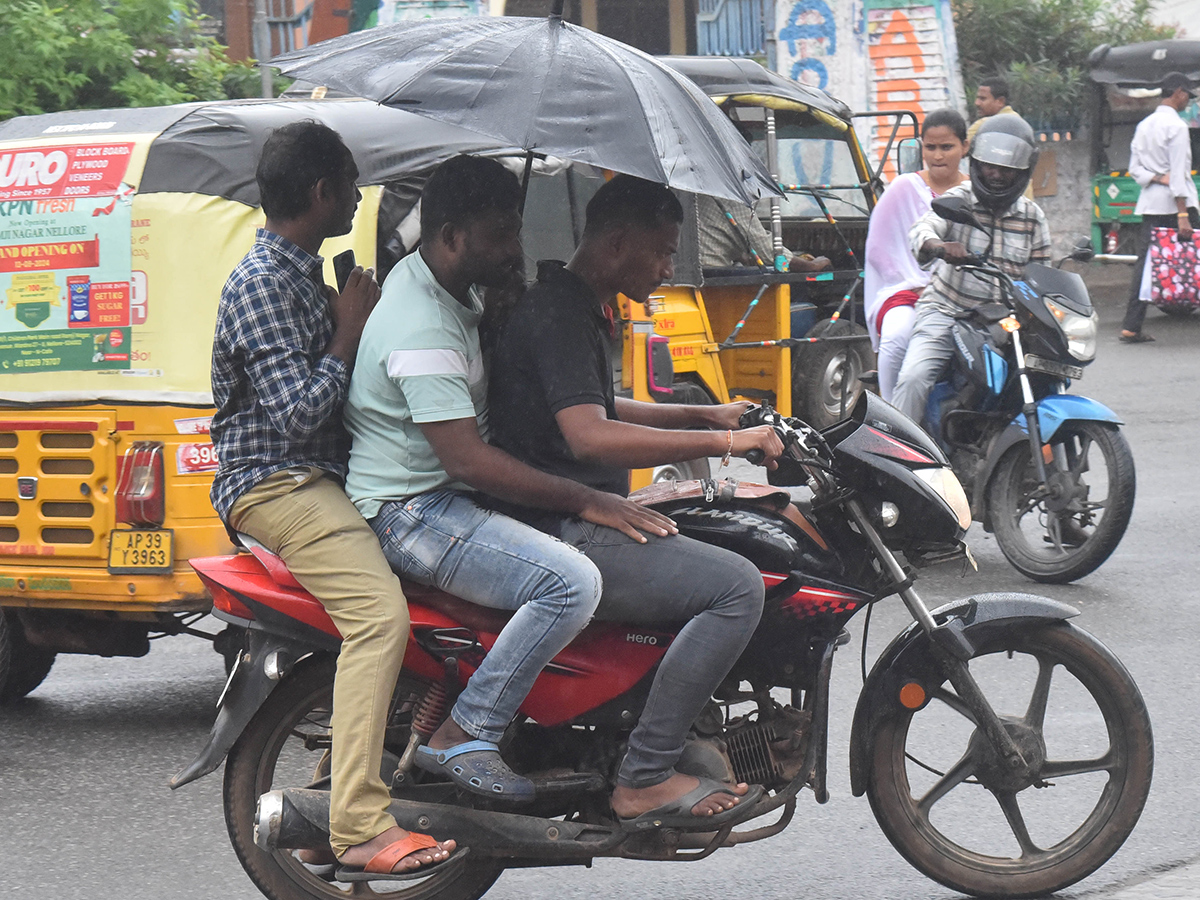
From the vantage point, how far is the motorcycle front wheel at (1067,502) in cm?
614

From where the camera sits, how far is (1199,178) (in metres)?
15.1

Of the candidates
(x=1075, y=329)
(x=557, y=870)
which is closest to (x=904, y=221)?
(x=1075, y=329)

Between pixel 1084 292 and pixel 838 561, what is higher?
pixel 1084 292

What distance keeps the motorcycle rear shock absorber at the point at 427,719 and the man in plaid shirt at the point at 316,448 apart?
135 mm

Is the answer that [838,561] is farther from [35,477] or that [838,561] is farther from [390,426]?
[35,477]

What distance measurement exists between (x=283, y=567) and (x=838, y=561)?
4.13ft

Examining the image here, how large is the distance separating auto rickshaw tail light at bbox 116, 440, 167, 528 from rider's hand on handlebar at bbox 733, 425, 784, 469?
7.34 feet

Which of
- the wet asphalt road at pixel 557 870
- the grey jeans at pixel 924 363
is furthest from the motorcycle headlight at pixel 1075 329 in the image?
the wet asphalt road at pixel 557 870

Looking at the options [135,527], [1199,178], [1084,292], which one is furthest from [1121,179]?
[135,527]

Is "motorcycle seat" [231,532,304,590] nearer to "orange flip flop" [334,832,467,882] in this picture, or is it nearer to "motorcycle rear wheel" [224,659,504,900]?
"motorcycle rear wheel" [224,659,504,900]

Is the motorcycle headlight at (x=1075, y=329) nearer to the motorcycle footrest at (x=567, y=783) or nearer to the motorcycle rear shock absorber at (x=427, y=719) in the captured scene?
the motorcycle footrest at (x=567, y=783)

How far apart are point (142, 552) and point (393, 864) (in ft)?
6.29

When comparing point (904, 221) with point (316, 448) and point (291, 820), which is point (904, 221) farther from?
point (291, 820)

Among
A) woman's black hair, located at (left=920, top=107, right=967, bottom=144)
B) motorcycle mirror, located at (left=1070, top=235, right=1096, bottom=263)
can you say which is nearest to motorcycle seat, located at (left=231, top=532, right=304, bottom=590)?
motorcycle mirror, located at (left=1070, top=235, right=1096, bottom=263)
